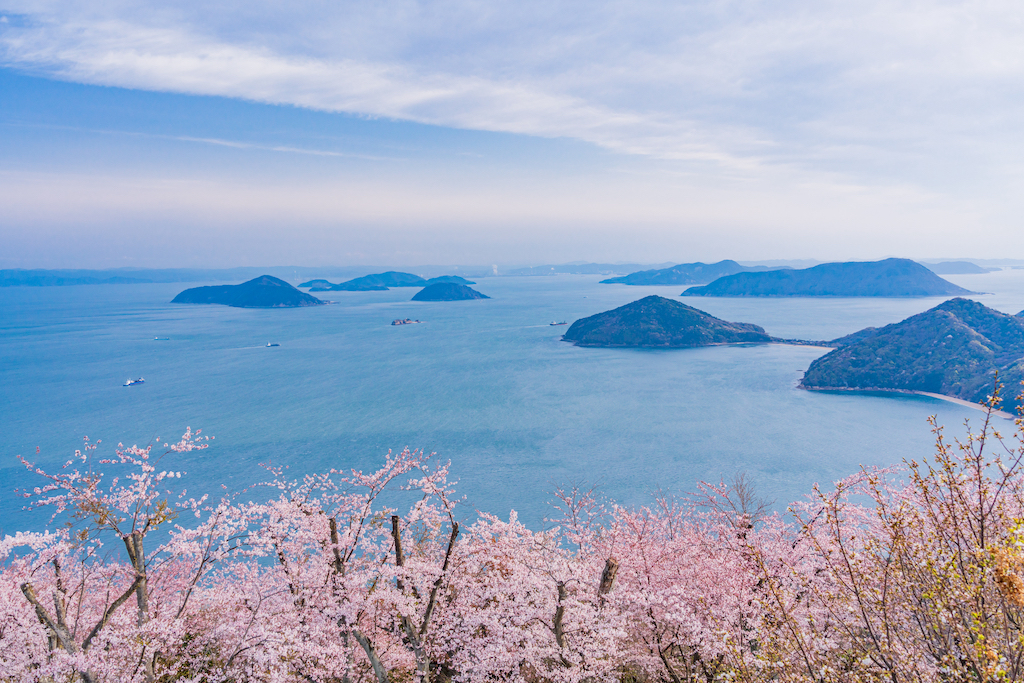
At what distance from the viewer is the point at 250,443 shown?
38.5m

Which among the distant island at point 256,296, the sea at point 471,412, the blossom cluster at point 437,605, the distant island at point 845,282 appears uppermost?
the distant island at point 845,282

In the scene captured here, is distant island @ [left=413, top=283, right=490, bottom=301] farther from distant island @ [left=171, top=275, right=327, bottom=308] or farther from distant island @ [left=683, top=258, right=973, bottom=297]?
distant island @ [left=683, top=258, right=973, bottom=297]

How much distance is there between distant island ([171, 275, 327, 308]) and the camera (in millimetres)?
162500

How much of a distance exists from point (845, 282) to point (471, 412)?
7024 inches

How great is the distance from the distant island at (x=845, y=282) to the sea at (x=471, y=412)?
290 feet

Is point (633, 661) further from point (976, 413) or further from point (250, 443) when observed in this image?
point (976, 413)

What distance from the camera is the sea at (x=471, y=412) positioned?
3356 cm

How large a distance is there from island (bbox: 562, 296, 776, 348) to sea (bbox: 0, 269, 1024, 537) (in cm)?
444

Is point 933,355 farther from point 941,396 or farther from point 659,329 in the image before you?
point 659,329

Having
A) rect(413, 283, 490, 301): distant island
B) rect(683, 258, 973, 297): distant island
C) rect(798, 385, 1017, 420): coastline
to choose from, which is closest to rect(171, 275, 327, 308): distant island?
rect(413, 283, 490, 301): distant island

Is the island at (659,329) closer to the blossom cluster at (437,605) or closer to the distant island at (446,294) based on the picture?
the blossom cluster at (437,605)

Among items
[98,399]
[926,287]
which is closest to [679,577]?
[98,399]

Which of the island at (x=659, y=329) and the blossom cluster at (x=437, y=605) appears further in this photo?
the island at (x=659, y=329)

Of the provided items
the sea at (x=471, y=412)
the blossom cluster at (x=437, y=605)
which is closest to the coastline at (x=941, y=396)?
the sea at (x=471, y=412)
